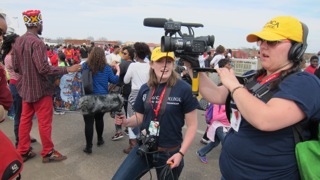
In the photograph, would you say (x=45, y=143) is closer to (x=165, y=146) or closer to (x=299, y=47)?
(x=165, y=146)

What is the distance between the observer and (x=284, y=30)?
5.10 feet

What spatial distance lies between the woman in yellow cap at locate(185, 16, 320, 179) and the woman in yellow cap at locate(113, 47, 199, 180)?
74cm

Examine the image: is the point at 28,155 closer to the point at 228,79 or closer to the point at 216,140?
the point at 216,140

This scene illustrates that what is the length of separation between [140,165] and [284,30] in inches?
64.4

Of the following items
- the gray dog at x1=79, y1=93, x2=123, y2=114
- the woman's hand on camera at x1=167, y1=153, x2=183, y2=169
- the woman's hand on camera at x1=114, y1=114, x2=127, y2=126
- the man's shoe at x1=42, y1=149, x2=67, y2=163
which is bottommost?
the man's shoe at x1=42, y1=149, x2=67, y2=163

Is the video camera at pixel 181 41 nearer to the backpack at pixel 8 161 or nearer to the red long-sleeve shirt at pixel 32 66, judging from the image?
the backpack at pixel 8 161

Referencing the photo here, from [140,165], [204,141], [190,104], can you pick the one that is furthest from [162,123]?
[204,141]

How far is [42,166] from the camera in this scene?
3951 millimetres

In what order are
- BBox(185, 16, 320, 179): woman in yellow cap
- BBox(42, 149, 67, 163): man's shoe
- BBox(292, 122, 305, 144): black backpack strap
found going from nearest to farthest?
BBox(185, 16, 320, 179): woman in yellow cap
BBox(292, 122, 305, 144): black backpack strap
BBox(42, 149, 67, 163): man's shoe

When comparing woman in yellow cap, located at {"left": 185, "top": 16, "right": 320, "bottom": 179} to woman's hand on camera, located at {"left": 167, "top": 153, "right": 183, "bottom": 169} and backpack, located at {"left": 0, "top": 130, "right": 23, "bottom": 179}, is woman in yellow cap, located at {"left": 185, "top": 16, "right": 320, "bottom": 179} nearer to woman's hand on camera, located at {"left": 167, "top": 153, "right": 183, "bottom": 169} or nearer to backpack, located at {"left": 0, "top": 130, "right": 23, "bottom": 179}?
woman's hand on camera, located at {"left": 167, "top": 153, "right": 183, "bottom": 169}

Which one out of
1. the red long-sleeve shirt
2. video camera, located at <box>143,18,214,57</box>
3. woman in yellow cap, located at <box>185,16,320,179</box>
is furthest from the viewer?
the red long-sleeve shirt

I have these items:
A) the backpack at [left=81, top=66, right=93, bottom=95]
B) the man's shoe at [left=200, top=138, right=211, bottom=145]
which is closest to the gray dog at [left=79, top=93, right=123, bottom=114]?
the backpack at [left=81, top=66, right=93, bottom=95]

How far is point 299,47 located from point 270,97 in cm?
34

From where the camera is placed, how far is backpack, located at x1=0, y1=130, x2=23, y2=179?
1.84 meters
